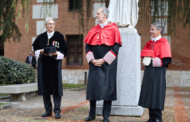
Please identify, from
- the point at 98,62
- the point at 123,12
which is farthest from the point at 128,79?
the point at 123,12

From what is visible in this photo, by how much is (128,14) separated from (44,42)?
189 centimetres

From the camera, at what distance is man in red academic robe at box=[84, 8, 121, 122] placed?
4738mm

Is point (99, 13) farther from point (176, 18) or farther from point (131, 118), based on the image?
point (176, 18)

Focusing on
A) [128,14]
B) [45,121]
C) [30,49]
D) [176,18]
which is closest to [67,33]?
[30,49]

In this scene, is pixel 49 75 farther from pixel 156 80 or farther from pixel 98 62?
pixel 156 80

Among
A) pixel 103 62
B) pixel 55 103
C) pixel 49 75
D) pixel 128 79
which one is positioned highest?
pixel 103 62

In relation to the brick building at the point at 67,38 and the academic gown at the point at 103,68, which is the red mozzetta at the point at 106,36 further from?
the brick building at the point at 67,38

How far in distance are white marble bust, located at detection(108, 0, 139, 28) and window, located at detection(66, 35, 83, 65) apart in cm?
1276

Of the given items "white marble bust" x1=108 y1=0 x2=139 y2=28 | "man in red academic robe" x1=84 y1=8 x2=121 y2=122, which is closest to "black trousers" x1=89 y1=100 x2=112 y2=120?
"man in red academic robe" x1=84 y1=8 x2=121 y2=122

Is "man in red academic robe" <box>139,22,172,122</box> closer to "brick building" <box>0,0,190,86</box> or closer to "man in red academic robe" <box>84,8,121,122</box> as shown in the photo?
"man in red academic robe" <box>84,8,121,122</box>

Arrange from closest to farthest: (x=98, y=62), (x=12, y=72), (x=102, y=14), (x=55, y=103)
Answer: (x=98, y=62)
(x=102, y=14)
(x=55, y=103)
(x=12, y=72)

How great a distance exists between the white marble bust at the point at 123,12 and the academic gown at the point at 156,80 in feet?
4.53

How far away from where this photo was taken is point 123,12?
5898mm

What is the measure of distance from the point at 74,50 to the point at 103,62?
14246mm
